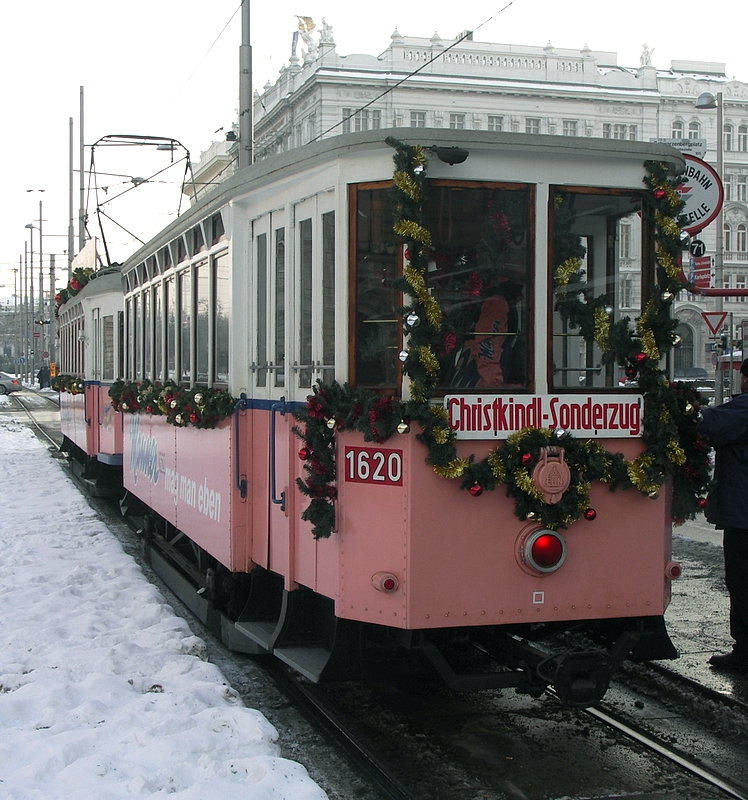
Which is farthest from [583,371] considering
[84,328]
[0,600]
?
[84,328]

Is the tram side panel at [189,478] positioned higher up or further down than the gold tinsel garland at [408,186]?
further down

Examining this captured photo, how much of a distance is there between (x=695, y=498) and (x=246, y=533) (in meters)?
2.46

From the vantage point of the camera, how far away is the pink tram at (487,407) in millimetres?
4590

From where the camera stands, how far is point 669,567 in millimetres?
4934

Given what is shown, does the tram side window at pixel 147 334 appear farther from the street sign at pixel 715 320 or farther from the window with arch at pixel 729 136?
the window with arch at pixel 729 136

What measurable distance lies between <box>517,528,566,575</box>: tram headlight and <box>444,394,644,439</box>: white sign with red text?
0.46 meters

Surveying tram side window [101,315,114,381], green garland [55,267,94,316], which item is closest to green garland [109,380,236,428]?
tram side window [101,315,114,381]

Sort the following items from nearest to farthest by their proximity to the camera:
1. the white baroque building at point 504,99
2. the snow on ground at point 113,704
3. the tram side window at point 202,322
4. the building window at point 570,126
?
1. the snow on ground at point 113,704
2. the tram side window at point 202,322
3. the white baroque building at point 504,99
4. the building window at point 570,126

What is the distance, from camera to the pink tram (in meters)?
4.59

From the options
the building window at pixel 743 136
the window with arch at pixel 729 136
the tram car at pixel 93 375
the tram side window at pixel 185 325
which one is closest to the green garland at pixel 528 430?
the tram side window at pixel 185 325

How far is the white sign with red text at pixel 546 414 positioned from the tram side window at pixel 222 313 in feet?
6.67

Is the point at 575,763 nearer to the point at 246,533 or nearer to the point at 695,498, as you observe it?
the point at 695,498

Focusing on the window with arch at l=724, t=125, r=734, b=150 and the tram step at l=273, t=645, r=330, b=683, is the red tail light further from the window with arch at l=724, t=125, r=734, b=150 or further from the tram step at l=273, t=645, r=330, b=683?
the window with arch at l=724, t=125, r=734, b=150

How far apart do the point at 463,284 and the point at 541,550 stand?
4.04ft
